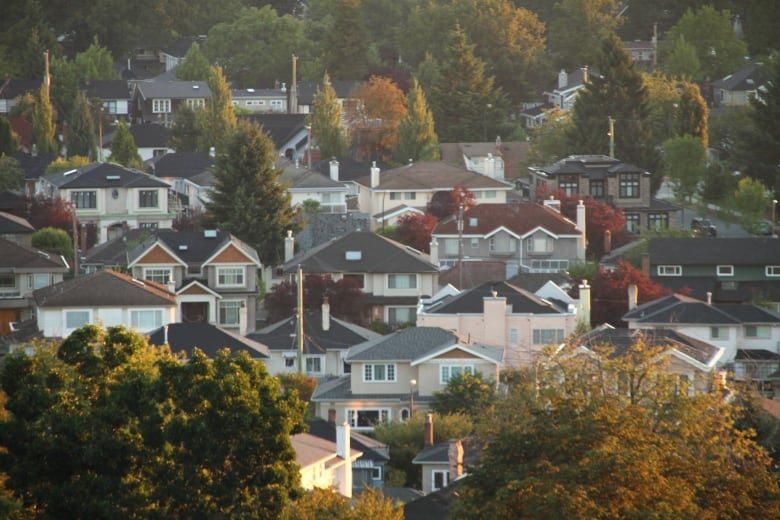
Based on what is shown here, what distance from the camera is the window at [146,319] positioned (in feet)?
204

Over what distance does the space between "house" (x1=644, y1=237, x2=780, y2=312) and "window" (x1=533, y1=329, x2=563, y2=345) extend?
10552mm

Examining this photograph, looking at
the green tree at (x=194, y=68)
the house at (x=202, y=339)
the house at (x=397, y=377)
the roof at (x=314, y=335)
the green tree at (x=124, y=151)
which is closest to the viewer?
the house at (x=397, y=377)

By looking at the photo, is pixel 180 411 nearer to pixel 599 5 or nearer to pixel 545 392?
pixel 545 392

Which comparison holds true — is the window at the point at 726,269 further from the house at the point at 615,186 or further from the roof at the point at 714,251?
the house at the point at 615,186

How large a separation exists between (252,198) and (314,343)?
16.3 meters

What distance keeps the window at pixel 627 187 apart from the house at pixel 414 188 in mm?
3948

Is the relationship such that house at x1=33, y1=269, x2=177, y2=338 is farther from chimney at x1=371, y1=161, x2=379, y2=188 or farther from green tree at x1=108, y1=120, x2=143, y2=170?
green tree at x1=108, y1=120, x2=143, y2=170

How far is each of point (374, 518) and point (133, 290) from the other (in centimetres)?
2768

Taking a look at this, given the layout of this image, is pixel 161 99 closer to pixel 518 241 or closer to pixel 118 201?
pixel 118 201

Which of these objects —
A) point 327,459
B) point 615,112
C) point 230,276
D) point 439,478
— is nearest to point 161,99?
point 615,112

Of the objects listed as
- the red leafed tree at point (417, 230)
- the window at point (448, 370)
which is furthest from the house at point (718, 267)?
the window at point (448, 370)

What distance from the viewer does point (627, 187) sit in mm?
85188

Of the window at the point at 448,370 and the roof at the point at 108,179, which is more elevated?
the roof at the point at 108,179

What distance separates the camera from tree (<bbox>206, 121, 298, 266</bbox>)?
75562 millimetres
